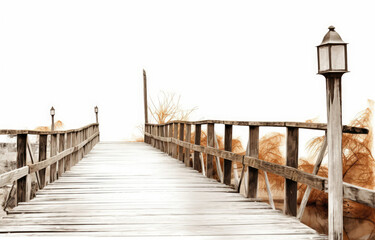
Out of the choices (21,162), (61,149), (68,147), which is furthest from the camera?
(68,147)

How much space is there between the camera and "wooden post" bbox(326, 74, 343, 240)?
3818mm

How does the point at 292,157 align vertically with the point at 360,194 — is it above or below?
above

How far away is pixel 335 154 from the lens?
382 cm

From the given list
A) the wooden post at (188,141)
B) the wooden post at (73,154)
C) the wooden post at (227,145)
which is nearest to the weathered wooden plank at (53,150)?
the wooden post at (73,154)

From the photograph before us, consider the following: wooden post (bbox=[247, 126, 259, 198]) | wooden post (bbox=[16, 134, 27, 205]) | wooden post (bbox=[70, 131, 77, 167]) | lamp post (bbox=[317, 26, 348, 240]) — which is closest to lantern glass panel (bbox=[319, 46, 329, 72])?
lamp post (bbox=[317, 26, 348, 240])

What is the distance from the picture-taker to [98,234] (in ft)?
14.7

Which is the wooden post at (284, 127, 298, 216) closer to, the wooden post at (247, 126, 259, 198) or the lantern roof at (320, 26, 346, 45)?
the wooden post at (247, 126, 259, 198)

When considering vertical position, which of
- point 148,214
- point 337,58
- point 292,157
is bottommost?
point 148,214

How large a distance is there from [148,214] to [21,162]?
1.96 metres

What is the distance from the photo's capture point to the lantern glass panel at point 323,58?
373 centimetres

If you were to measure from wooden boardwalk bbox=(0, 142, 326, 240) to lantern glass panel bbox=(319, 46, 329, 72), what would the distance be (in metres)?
1.65

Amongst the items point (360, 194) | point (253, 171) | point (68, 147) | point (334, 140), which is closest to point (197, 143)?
point (68, 147)

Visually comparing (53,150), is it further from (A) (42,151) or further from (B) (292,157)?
(B) (292,157)

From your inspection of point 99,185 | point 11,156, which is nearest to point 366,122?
point 99,185
